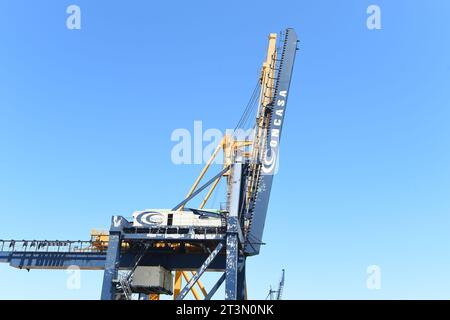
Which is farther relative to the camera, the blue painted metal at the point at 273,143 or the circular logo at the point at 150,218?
the blue painted metal at the point at 273,143

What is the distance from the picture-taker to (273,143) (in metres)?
49.7

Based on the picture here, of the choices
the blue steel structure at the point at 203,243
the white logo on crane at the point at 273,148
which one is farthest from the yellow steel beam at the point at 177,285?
the white logo on crane at the point at 273,148

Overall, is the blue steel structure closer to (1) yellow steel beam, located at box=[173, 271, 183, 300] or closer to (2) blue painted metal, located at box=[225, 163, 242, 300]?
(2) blue painted metal, located at box=[225, 163, 242, 300]

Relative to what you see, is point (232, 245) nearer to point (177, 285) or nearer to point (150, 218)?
point (150, 218)

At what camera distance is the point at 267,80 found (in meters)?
52.4

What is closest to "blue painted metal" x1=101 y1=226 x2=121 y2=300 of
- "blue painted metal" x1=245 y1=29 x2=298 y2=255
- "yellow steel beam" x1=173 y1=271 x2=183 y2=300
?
"blue painted metal" x1=245 y1=29 x2=298 y2=255

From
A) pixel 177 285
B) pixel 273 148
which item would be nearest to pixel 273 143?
pixel 273 148

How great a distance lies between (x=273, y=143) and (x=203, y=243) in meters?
12.7

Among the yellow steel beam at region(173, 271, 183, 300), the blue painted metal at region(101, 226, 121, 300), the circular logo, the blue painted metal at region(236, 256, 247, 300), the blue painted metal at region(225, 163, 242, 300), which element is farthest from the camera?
the yellow steel beam at region(173, 271, 183, 300)

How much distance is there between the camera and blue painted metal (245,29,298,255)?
159 feet

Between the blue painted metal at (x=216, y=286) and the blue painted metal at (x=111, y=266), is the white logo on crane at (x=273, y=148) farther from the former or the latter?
the blue painted metal at (x=111, y=266)

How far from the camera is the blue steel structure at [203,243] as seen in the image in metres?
42.5
